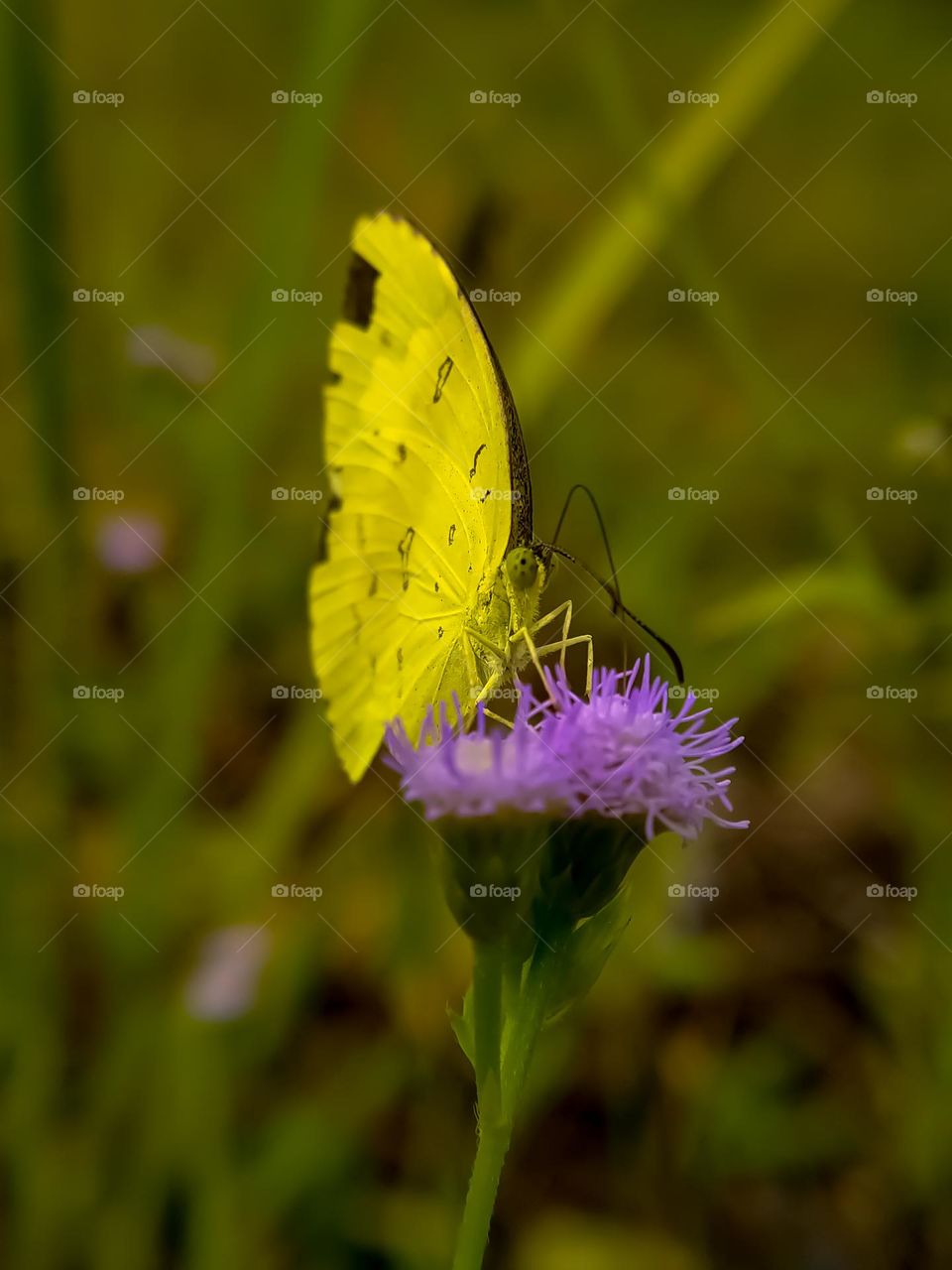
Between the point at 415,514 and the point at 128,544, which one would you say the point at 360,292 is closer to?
the point at 415,514

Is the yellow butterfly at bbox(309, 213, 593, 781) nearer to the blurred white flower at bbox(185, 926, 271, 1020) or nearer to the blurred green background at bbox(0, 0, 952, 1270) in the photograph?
the blurred green background at bbox(0, 0, 952, 1270)

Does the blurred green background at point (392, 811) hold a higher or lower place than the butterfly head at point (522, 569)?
lower

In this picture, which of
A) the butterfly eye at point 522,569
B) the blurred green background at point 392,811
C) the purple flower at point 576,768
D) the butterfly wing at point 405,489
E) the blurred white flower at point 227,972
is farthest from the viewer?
the blurred white flower at point 227,972

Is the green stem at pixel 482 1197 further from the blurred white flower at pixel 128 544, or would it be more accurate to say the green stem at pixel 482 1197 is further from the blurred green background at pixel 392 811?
the blurred white flower at pixel 128 544

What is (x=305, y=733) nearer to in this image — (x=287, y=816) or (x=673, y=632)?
(x=287, y=816)

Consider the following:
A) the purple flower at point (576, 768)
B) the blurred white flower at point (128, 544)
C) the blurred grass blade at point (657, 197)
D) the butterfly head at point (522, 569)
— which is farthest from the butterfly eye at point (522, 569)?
the blurred white flower at point (128, 544)

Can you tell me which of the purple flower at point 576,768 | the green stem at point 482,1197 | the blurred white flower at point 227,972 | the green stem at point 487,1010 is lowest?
the blurred white flower at point 227,972
